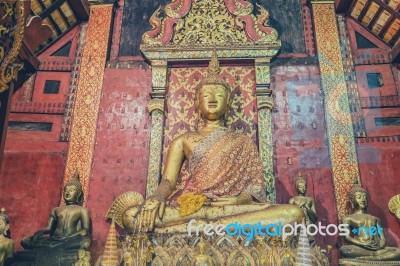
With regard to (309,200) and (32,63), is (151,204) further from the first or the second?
(32,63)

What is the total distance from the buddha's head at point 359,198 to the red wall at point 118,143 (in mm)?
2033

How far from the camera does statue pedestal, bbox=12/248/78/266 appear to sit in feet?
11.8

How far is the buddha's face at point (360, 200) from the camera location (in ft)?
13.3

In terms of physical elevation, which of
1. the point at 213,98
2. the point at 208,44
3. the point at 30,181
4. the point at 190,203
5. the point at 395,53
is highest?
the point at 208,44

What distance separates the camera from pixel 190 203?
11.7 ft

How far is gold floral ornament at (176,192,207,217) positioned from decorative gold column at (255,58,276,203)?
3.27ft

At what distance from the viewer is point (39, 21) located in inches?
177

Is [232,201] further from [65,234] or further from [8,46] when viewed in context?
[8,46]

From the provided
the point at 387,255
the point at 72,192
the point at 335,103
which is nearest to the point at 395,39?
the point at 335,103

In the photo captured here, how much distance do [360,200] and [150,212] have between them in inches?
76.4

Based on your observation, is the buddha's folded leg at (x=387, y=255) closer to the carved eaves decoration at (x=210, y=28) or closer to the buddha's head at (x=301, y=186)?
the buddha's head at (x=301, y=186)

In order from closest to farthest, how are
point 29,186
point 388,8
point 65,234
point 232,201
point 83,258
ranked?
1. point 83,258
2. point 232,201
3. point 65,234
4. point 29,186
5. point 388,8

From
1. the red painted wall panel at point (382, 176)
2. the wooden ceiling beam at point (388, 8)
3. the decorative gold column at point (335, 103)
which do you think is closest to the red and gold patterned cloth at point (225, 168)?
the decorative gold column at point (335, 103)

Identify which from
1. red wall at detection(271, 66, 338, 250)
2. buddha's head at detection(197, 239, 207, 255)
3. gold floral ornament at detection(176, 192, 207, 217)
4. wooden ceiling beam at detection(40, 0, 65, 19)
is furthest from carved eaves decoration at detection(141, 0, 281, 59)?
buddha's head at detection(197, 239, 207, 255)
